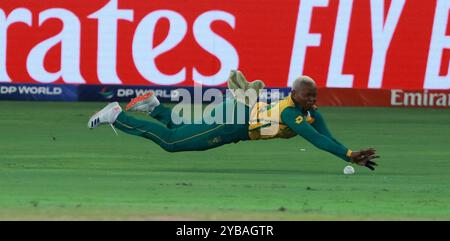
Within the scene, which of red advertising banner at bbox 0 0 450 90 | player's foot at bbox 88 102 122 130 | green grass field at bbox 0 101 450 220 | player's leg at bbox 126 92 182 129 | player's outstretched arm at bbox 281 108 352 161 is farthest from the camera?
red advertising banner at bbox 0 0 450 90

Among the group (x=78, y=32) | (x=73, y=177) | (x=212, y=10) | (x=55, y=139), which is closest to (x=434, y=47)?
(x=212, y=10)

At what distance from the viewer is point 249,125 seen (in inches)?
622

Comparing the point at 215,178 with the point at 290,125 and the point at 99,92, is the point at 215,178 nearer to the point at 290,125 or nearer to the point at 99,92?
the point at 290,125

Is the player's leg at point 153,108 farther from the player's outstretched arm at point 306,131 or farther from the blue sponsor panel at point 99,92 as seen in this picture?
the blue sponsor panel at point 99,92

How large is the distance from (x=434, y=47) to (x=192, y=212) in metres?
18.0

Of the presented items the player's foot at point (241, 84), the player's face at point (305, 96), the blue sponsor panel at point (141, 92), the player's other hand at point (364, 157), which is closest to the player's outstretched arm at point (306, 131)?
the player's face at point (305, 96)

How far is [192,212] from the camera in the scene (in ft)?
38.0

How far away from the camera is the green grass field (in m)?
11.8

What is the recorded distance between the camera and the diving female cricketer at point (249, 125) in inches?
596

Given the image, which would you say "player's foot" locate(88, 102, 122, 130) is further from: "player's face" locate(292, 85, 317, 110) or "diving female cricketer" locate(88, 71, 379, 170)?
"player's face" locate(292, 85, 317, 110)

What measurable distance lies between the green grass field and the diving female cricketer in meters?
0.35

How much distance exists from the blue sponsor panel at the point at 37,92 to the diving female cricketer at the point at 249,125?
12190 millimetres

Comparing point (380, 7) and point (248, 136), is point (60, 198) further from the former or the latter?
point (380, 7)

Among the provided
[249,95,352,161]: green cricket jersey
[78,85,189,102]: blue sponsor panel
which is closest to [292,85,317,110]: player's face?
[249,95,352,161]: green cricket jersey
